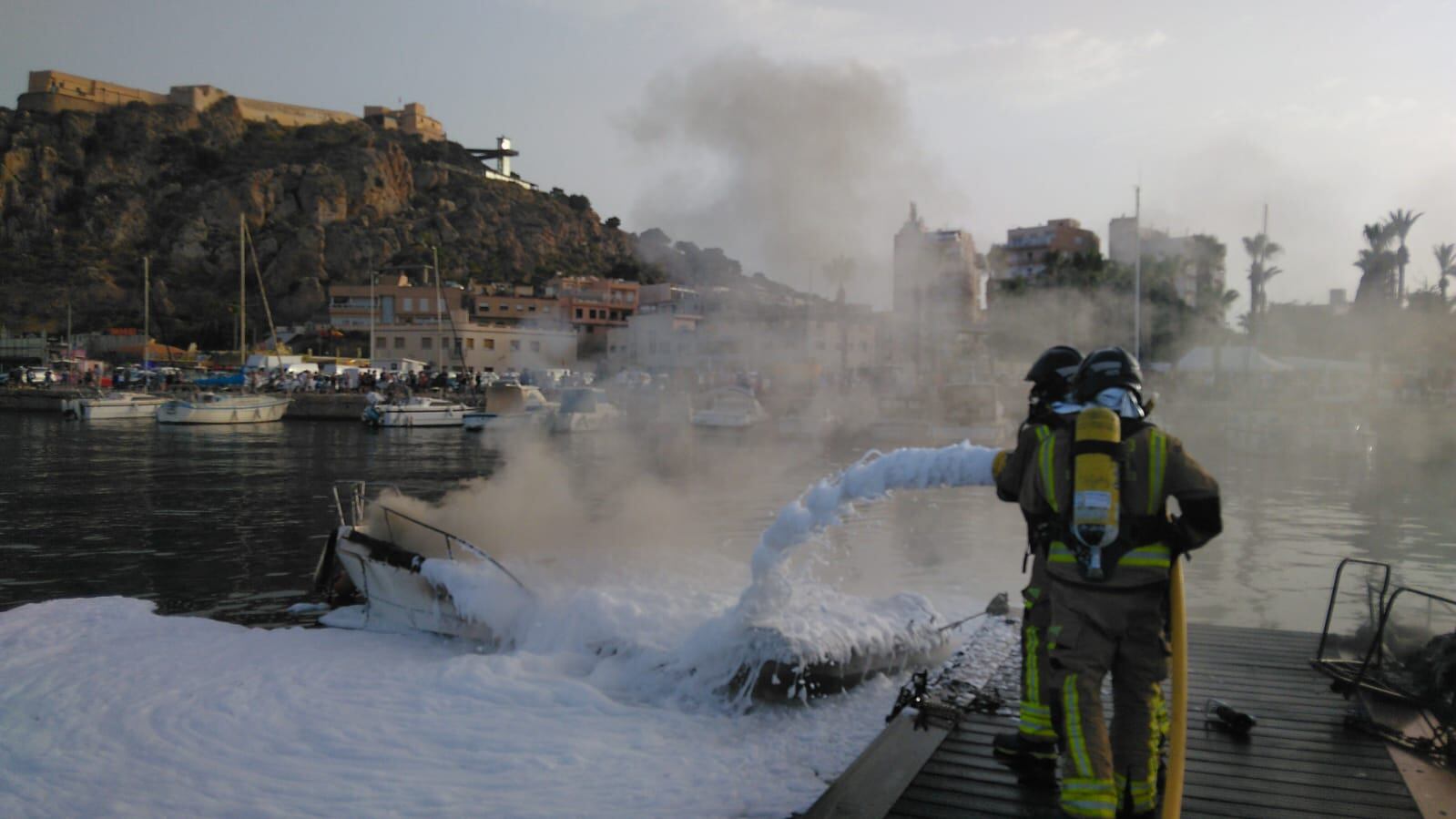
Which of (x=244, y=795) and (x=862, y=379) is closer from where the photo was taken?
(x=244, y=795)

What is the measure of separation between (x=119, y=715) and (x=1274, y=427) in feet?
132

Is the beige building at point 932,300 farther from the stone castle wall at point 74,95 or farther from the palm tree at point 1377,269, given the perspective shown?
the stone castle wall at point 74,95

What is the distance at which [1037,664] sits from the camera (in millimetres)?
5387

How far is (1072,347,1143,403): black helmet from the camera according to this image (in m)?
4.53

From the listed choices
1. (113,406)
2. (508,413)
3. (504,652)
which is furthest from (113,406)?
(504,652)

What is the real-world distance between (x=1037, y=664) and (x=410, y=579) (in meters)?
8.03

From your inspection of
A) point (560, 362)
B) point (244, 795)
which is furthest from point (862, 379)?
point (244, 795)

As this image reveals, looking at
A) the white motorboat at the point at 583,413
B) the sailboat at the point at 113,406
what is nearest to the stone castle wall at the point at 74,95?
the sailboat at the point at 113,406

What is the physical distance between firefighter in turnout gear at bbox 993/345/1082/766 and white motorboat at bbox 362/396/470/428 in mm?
52428

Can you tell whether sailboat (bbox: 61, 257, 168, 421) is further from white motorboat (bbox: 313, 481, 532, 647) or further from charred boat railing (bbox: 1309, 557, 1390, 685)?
charred boat railing (bbox: 1309, 557, 1390, 685)

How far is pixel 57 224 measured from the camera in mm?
135250

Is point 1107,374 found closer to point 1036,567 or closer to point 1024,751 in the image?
point 1036,567

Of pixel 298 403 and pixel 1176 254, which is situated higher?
pixel 1176 254

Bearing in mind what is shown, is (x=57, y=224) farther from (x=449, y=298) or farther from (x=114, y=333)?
(x=449, y=298)
